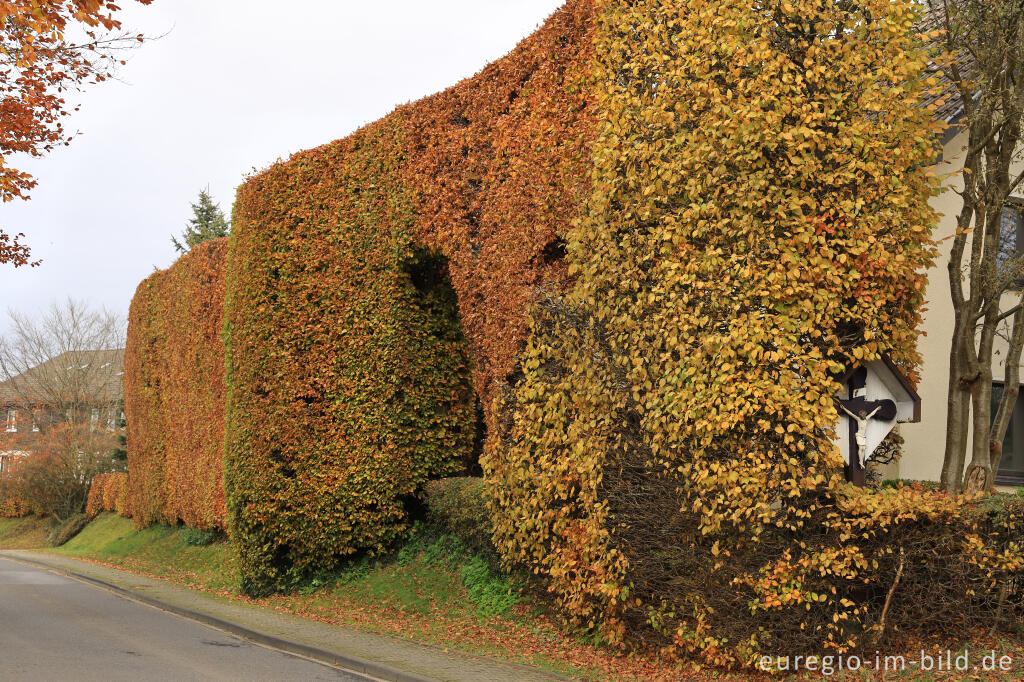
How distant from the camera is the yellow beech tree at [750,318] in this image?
8.19m

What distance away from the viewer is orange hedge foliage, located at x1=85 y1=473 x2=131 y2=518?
3084cm

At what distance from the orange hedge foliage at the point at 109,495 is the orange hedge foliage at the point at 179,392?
276 centimetres

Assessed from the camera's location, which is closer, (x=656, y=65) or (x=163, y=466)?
(x=656, y=65)

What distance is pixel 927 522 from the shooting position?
802cm

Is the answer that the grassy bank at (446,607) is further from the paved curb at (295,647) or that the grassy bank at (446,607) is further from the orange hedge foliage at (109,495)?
the orange hedge foliage at (109,495)

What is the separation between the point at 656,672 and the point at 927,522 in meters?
2.95

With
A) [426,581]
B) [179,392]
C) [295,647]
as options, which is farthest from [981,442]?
[179,392]

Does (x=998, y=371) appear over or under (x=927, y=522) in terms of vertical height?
over

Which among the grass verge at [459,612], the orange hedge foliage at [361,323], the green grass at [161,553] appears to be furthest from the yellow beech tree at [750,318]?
the green grass at [161,553]

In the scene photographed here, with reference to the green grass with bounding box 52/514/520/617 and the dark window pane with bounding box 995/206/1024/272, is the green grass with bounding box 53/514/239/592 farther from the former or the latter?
the dark window pane with bounding box 995/206/1024/272

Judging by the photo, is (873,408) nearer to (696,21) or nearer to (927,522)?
(927,522)

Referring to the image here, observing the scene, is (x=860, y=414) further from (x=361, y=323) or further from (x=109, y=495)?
(x=109, y=495)

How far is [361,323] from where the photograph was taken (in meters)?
14.7

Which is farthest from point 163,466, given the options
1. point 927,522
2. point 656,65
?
point 927,522
